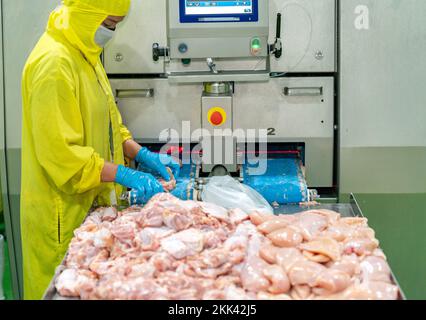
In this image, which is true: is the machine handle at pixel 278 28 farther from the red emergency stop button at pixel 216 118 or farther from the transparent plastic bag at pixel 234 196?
the transparent plastic bag at pixel 234 196

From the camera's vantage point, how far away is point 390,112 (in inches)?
120

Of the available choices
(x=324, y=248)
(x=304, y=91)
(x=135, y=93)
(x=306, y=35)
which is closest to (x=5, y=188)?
(x=135, y=93)

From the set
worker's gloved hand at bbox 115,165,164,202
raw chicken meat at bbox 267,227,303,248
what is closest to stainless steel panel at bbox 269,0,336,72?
worker's gloved hand at bbox 115,165,164,202

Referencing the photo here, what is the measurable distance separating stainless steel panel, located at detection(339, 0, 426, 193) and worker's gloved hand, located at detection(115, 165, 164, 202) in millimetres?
1015

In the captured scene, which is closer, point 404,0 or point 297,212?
point 297,212

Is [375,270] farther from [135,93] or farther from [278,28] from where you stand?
[135,93]

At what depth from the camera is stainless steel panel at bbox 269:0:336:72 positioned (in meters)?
3.01

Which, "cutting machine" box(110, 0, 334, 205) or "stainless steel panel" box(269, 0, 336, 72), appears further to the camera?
"stainless steel panel" box(269, 0, 336, 72)

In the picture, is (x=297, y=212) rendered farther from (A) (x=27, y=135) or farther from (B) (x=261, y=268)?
(A) (x=27, y=135)

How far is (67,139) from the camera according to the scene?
2.46 metres

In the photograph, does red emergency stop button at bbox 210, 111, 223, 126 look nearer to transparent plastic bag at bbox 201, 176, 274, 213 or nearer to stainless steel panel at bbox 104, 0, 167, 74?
transparent plastic bag at bbox 201, 176, 274, 213

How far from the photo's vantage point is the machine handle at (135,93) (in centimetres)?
309

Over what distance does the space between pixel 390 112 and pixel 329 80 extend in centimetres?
33

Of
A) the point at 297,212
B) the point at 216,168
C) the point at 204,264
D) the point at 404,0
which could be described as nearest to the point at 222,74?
the point at 216,168
